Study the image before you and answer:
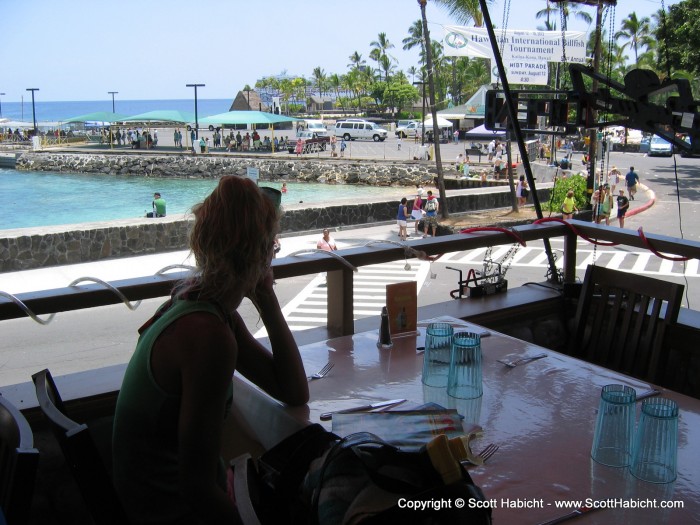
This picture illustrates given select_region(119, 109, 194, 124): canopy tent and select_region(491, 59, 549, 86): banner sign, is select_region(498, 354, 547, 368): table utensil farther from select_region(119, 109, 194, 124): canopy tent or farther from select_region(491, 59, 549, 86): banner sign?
select_region(119, 109, 194, 124): canopy tent

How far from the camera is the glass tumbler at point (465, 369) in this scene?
2012 millimetres

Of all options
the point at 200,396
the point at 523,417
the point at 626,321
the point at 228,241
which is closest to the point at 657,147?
the point at 626,321

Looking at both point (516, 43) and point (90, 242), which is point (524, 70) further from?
point (90, 242)

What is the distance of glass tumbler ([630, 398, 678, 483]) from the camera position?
5.20 feet

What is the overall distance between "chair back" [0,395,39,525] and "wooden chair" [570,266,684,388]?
2447 mm

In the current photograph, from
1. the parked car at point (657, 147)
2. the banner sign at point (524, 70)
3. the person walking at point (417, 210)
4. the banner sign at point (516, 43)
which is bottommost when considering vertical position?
the person walking at point (417, 210)

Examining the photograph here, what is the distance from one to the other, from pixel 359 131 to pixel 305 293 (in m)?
39.2

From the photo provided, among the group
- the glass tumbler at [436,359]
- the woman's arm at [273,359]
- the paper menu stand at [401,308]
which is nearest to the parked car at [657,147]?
the paper menu stand at [401,308]

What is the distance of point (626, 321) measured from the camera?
2.97 m

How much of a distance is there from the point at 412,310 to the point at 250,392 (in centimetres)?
86

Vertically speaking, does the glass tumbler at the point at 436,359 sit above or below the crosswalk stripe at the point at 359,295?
above

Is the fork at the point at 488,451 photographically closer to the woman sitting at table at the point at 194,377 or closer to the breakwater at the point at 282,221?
the woman sitting at table at the point at 194,377

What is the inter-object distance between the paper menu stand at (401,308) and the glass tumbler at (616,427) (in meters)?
1.06

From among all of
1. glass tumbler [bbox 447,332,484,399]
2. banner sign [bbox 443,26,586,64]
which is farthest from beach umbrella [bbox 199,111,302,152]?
glass tumbler [bbox 447,332,484,399]
